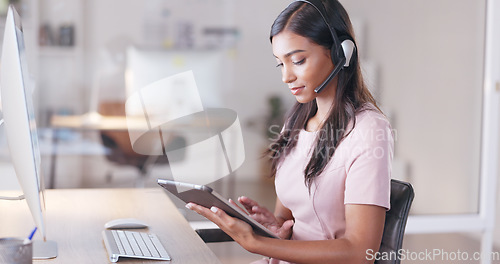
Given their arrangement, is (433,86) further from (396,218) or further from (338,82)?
(396,218)

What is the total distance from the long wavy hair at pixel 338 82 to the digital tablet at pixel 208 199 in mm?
259

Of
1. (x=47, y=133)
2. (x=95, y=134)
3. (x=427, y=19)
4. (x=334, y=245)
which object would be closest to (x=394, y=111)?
(x=427, y=19)

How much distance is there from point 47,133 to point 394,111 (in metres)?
1.69

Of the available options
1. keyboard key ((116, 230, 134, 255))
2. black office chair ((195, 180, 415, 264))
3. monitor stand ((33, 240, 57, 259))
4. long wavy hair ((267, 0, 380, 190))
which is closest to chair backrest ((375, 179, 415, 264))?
black office chair ((195, 180, 415, 264))

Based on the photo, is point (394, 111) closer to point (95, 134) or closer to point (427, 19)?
point (427, 19)

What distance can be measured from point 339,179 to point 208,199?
362mm

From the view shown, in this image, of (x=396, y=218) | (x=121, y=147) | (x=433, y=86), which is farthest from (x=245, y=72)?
(x=396, y=218)

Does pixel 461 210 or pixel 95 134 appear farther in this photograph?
pixel 461 210

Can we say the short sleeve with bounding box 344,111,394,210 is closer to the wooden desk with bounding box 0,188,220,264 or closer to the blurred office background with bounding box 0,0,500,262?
the wooden desk with bounding box 0,188,220,264

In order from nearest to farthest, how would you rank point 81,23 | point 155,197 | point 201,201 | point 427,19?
point 201,201 → point 155,197 → point 81,23 → point 427,19

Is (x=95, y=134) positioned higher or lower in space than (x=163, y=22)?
lower

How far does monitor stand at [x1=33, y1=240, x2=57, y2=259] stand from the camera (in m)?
1.15

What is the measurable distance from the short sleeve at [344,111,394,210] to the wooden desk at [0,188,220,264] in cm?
34

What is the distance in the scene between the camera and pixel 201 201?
1165 mm
